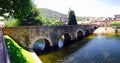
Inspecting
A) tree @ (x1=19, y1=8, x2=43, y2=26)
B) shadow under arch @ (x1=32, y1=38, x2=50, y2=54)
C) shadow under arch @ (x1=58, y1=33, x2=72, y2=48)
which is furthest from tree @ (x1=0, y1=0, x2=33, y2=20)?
tree @ (x1=19, y1=8, x2=43, y2=26)

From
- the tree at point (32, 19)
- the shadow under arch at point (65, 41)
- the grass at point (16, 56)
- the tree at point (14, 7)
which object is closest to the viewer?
the grass at point (16, 56)

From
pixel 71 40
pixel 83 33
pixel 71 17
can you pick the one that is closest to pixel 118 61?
pixel 71 40

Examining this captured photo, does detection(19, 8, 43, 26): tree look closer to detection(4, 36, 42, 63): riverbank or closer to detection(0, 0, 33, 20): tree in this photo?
detection(0, 0, 33, 20): tree

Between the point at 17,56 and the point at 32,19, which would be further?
the point at 32,19

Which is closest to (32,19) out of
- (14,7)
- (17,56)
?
(14,7)

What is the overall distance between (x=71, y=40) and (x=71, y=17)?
1186 inches

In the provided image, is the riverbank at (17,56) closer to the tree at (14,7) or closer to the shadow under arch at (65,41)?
the tree at (14,7)

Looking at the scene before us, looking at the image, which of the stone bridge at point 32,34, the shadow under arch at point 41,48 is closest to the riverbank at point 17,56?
the stone bridge at point 32,34

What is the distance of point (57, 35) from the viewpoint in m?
42.0

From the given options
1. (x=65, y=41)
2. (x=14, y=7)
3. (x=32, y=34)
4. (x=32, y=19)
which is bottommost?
(x=65, y=41)

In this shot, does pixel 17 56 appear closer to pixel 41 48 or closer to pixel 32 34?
pixel 32 34

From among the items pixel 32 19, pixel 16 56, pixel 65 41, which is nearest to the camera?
pixel 16 56

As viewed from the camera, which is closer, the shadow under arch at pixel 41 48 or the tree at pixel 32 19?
the shadow under arch at pixel 41 48

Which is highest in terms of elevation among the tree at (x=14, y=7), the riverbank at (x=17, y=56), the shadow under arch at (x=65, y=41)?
the tree at (x=14, y=7)
